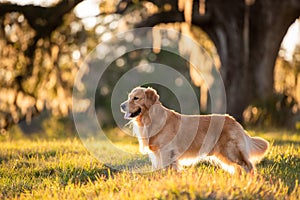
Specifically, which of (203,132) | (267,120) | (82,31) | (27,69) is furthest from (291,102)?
(203,132)

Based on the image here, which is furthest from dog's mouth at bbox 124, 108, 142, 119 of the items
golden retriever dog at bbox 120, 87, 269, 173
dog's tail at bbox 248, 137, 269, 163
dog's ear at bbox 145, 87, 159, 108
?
dog's tail at bbox 248, 137, 269, 163

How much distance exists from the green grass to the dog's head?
2.86 ft

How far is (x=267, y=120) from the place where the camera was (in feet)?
53.0

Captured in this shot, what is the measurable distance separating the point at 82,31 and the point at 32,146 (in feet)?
24.1

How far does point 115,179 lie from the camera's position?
720 cm

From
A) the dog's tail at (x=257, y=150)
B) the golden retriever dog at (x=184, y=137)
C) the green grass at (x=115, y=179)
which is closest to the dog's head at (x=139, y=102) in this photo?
the golden retriever dog at (x=184, y=137)

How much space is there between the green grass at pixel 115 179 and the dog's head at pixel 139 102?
2.86 feet

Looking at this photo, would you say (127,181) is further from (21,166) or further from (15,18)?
(15,18)

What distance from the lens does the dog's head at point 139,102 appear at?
7.95 metres

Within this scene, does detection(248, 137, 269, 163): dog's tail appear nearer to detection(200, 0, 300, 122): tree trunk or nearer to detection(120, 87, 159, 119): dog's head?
detection(120, 87, 159, 119): dog's head

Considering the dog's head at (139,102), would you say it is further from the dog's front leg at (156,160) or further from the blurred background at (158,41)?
the blurred background at (158,41)

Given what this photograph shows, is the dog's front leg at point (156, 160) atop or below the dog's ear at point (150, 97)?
below

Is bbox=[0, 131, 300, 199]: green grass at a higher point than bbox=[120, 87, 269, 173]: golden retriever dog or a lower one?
lower

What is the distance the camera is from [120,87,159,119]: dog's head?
7945 mm
